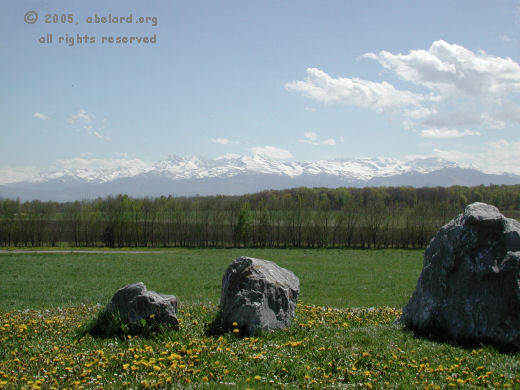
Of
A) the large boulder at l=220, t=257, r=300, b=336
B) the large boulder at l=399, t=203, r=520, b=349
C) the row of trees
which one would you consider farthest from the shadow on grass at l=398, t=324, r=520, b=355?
the row of trees

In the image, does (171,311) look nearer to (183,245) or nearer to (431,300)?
(431,300)

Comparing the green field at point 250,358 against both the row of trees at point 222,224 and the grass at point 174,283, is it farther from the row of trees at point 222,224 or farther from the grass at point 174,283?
the row of trees at point 222,224

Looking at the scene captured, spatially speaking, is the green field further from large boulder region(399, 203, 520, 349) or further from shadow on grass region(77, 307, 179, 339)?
large boulder region(399, 203, 520, 349)

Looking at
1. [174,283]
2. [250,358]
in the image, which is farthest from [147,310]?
[174,283]

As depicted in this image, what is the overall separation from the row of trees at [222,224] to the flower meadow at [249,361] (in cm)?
7217

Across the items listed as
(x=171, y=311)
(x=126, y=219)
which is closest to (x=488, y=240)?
(x=171, y=311)

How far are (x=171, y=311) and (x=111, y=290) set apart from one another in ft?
47.1

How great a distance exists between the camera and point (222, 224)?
87.9m

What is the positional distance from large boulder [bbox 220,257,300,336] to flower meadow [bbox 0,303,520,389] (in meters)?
0.34

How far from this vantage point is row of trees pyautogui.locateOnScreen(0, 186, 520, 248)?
81.7m

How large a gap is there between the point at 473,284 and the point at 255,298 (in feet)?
19.1

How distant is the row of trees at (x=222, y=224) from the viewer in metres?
81.7

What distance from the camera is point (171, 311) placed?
34.3ft

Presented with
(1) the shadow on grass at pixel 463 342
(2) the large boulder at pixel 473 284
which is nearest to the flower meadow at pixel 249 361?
(1) the shadow on grass at pixel 463 342
